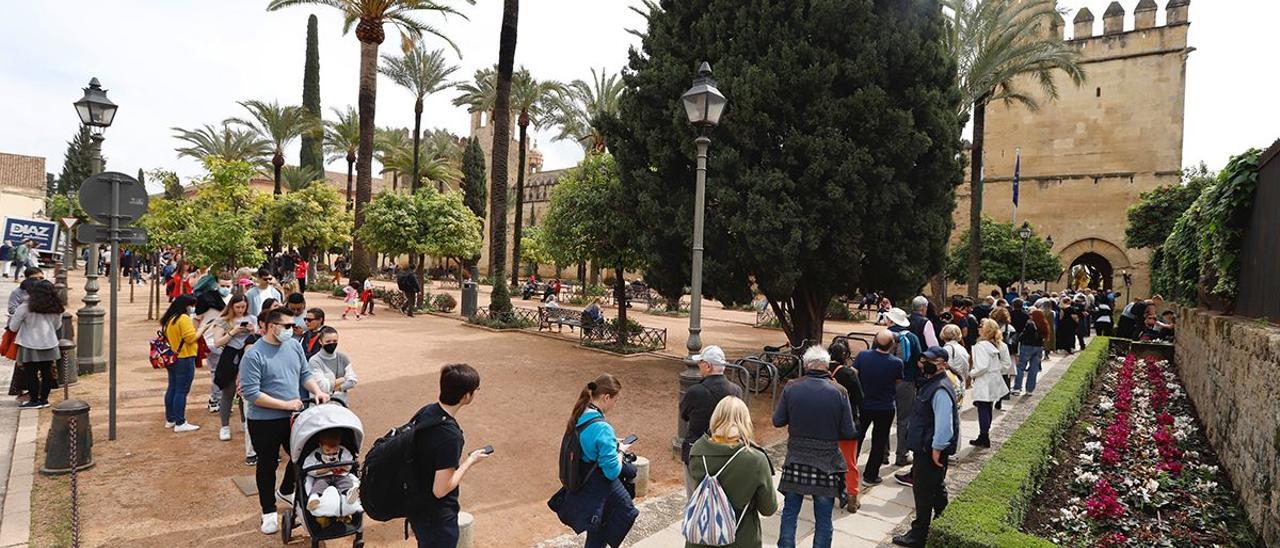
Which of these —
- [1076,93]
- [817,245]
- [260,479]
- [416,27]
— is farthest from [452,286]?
[1076,93]

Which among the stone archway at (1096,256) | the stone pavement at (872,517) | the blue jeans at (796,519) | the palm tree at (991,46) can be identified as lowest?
the stone pavement at (872,517)

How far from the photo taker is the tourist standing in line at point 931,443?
485 centimetres

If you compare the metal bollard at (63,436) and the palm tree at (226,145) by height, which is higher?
the palm tree at (226,145)

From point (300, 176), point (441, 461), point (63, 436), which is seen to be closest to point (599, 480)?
point (441, 461)

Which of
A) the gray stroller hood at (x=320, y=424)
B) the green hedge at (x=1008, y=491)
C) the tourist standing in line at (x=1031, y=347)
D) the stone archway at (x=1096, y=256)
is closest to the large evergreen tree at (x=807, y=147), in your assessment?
the tourist standing in line at (x=1031, y=347)

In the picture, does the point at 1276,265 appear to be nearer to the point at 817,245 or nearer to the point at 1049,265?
the point at 817,245

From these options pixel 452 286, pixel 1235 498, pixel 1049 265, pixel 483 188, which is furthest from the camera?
pixel 483 188

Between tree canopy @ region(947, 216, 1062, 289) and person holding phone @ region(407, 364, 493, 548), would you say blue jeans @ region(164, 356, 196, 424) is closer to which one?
person holding phone @ region(407, 364, 493, 548)

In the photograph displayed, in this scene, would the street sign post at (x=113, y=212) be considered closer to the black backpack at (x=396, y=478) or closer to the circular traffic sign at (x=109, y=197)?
the circular traffic sign at (x=109, y=197)

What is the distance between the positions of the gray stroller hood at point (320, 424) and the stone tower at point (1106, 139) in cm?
3638

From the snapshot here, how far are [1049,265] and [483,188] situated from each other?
111 ft

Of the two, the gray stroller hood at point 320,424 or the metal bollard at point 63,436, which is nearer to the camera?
the gray stroller hood at point 320,424

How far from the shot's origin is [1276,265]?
6051 mm

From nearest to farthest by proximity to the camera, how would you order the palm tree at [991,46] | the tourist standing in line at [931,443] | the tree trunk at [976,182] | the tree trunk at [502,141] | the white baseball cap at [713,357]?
the tourist standing in line at [931,443] < the white baseball cap at [713,357] < the tree trunk at [502,141] < the palm tree at [991,46] < the tree trunk at [976,182]
